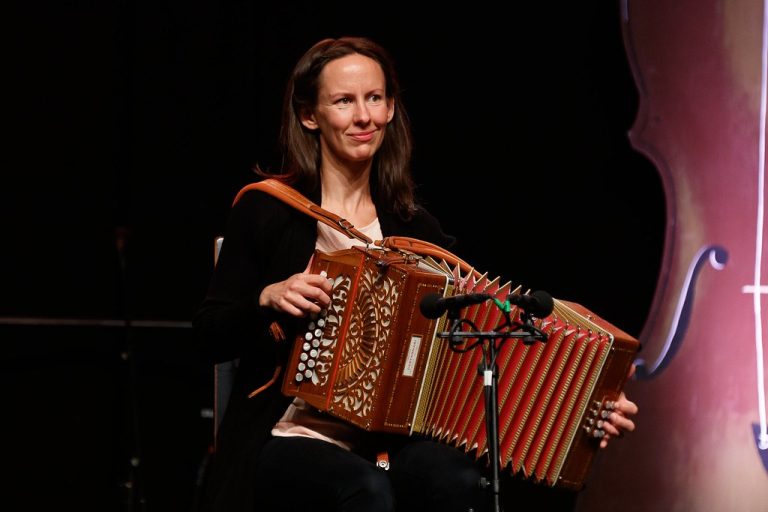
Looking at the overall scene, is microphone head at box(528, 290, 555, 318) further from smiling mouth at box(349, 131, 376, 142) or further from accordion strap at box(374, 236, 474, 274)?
smiling mouth at box(349, 131, 376, 142)

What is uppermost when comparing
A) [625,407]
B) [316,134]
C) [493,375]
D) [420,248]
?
[316,134]

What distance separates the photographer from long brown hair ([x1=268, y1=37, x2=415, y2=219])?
2406 mm

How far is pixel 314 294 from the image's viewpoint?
1953 mm

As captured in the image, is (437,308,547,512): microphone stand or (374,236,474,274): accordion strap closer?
(437,308,547,512): microphone stand

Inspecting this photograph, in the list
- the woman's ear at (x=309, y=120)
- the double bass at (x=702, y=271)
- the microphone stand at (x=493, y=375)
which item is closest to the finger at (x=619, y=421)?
the microphone stand at (x=493, y=375)

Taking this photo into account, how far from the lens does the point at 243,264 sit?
7.43 ft

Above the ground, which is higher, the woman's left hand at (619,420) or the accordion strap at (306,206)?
→ the accordion strap at (306,206)

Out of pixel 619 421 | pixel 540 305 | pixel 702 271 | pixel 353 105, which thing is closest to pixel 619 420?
pixel 619 421

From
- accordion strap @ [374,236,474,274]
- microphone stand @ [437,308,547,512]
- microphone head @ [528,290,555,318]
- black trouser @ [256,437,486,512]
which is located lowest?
black trouser @ [256,437,486,512]

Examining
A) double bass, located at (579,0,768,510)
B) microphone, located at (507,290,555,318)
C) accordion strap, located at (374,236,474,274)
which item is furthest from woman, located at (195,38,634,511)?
double bass, located at (579,0,768,510)

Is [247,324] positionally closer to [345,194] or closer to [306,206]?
[306,206]

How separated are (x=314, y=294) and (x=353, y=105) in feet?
2.00

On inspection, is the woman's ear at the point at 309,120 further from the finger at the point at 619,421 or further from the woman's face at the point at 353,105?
the finger at the point at 619,421

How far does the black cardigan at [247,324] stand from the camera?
2139mm
